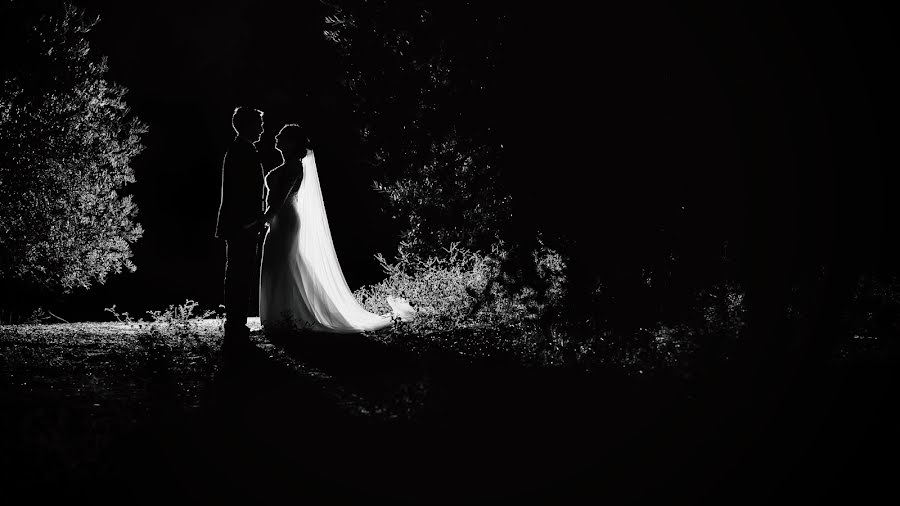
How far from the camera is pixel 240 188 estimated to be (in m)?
8.31

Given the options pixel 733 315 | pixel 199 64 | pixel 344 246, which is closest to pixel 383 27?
pixel 733 315

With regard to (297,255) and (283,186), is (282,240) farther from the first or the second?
(283,186)

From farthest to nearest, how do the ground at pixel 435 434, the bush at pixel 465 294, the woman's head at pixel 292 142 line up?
1. the woman's head at pixel 292 142
2. the bush at pixel 465 294
3. the ground at pixel 435 434

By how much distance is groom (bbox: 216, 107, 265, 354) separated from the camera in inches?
316

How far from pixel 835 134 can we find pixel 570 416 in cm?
366

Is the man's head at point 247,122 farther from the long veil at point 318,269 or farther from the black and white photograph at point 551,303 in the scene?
the long veil at point 318,269

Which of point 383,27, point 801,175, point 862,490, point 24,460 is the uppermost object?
point 383,27

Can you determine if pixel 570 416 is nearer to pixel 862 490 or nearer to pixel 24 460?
pixel 862 490

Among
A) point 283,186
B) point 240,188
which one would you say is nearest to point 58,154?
point 283,186

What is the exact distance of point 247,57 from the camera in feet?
86.1

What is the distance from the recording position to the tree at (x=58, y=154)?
15430 mm

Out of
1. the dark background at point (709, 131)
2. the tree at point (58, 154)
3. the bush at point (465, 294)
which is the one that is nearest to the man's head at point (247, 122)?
the dark background at point (709, 131)

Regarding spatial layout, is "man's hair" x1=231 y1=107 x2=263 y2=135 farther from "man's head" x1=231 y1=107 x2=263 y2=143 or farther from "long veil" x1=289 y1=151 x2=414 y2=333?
"long veil" x1=289 y1=151 x2=414 y2=333

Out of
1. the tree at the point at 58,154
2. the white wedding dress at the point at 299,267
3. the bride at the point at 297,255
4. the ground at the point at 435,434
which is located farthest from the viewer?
the tree at the point at 58,154
